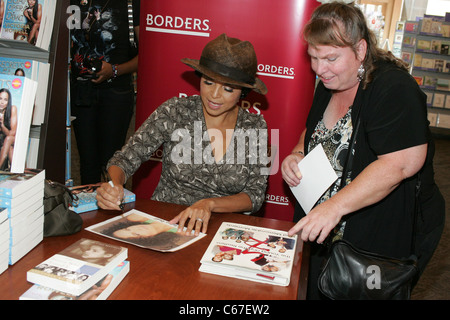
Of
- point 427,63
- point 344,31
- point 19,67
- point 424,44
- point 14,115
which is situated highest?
point 424,44

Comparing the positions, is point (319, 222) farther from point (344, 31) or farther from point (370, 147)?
point (344, 31)

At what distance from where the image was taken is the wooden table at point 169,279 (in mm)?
1118

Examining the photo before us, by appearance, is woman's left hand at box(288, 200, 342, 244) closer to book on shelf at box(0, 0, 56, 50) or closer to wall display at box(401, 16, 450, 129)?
book on shelf at box(0, 0, 56, 50)

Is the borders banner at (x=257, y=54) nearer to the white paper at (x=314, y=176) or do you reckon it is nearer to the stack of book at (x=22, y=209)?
the white paper at (x=314, y=176)

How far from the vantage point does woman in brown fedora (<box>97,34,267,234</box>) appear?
1.87 m

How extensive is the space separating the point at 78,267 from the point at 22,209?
0.88ft

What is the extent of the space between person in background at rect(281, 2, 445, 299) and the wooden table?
264 millimetres

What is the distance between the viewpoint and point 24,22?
1865 mm

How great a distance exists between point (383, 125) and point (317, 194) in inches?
13.8

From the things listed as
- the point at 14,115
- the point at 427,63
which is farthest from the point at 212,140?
the point at 427,63
